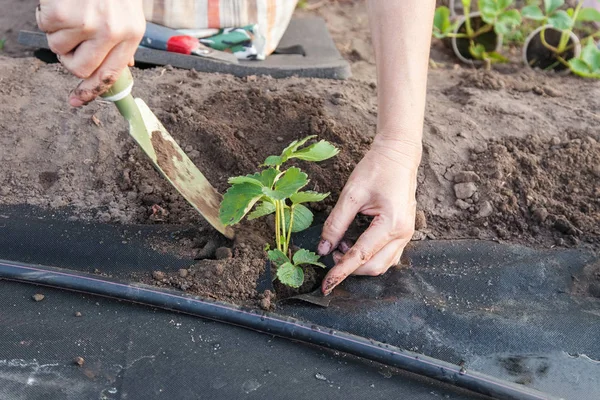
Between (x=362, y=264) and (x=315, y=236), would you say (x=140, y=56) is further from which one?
(x=362, y=264)

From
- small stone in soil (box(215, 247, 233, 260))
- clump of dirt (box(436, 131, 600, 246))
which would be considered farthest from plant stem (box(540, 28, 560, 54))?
small stone in soil (box(215, 247, 233, 260))

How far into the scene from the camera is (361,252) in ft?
5.57

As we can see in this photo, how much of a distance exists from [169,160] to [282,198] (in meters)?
0.38

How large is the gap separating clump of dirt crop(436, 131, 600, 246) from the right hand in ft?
3.64

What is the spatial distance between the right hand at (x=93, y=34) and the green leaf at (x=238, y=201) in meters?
0.39

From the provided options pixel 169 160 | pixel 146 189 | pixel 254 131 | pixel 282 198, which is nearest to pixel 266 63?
pixel 254 131

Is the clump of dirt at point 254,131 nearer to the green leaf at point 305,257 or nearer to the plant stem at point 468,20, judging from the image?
the green leaf at point 305,257

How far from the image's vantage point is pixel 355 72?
9.50 feet

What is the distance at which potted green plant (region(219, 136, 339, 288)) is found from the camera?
63.7 inches

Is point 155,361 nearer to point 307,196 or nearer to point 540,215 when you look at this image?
point 307,196

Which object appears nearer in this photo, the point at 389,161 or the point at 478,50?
the point at 389,161

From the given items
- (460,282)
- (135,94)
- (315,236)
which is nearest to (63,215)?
(135,94)

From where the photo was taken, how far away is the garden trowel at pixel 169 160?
66.0 inches

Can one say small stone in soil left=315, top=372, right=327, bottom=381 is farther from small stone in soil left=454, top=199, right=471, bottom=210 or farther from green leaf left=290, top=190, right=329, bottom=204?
small stone in soil left=454, top=199, right=471, bottom=210
